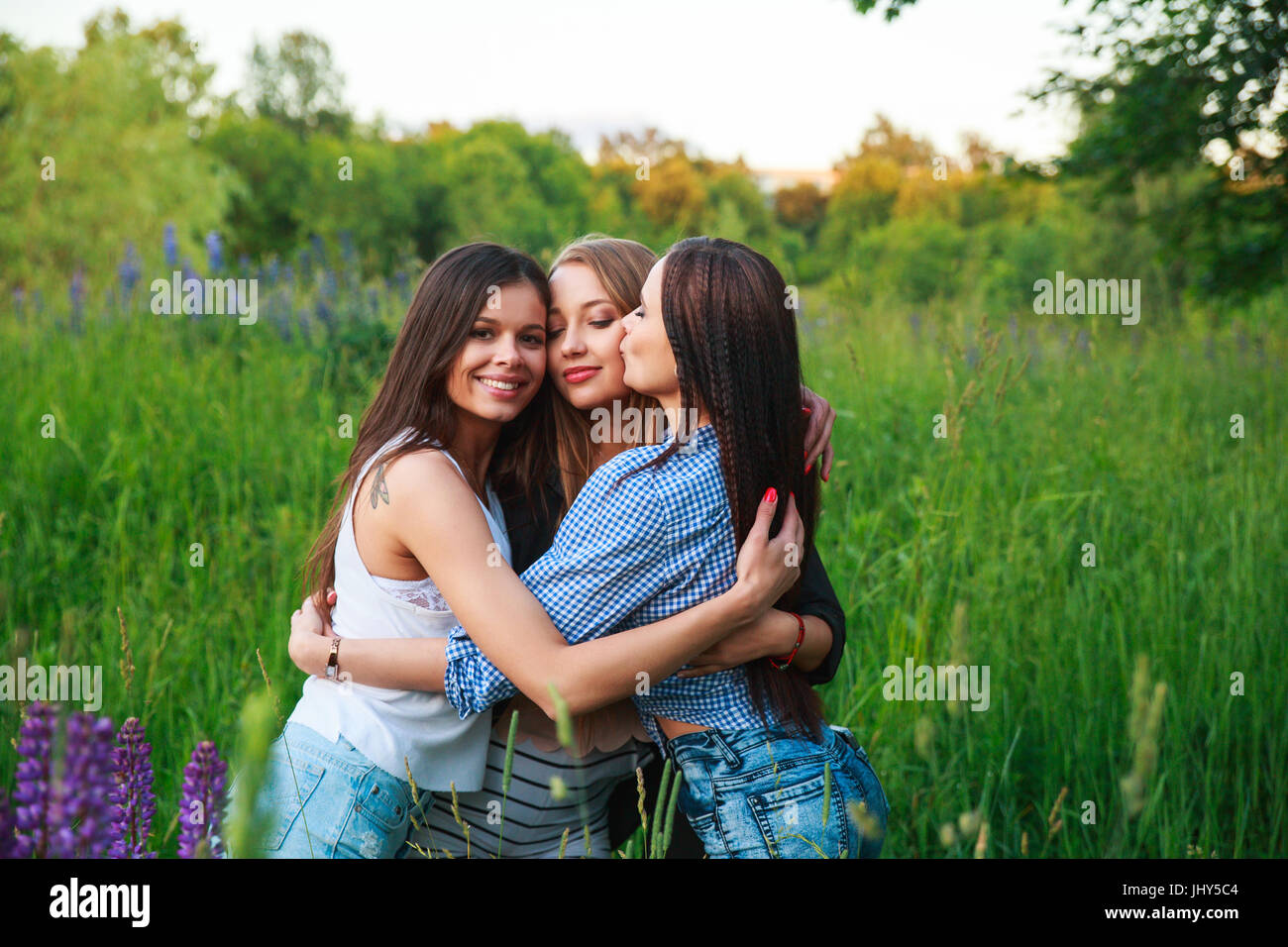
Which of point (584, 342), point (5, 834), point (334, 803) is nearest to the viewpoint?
point (5, 834)

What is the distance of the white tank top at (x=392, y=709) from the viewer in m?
1.86

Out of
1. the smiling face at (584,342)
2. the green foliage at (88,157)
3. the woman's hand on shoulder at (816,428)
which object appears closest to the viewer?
the woman's hand on shoulder at (816,428)

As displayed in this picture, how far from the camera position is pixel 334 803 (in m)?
1.79

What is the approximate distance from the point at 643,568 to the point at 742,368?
0.41 meters

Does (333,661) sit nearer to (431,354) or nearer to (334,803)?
(334,803)

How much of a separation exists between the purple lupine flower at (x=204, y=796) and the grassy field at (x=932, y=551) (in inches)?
32.5

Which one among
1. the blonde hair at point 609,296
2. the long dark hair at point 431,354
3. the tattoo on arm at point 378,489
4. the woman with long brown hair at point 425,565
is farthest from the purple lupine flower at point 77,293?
the tattoo on arm at point 378,489

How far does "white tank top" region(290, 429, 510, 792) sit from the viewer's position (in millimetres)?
1860

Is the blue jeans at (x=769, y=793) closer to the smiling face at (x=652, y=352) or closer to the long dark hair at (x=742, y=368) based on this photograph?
the long dark hair at (x=742, y=368)

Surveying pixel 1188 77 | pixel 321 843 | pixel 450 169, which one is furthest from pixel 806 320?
pixel 450 169

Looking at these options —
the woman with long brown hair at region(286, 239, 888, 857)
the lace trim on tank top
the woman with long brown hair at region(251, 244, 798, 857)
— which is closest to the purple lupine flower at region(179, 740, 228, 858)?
the woman with long brown hair at region(251, 244, 798, 857)

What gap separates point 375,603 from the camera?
1.99 meters

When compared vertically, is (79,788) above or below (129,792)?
above

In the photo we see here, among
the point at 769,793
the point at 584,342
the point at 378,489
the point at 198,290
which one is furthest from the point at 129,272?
the point at 769,793
